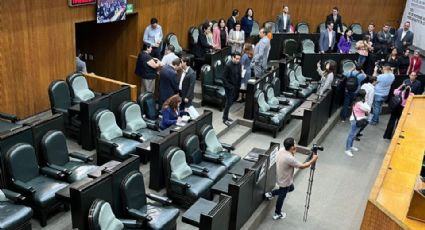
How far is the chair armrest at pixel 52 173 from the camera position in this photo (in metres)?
6.02

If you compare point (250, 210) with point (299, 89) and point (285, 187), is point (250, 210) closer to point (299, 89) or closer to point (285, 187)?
point (285, 187)

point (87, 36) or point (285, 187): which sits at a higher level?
point (87, 36)

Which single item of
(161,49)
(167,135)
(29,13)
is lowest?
(167,135)

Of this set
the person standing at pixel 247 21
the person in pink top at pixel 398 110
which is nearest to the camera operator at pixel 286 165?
the person in pink top at pixel 398 110

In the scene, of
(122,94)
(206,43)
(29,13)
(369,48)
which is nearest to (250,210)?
(122,94)

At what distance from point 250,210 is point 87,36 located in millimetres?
6815

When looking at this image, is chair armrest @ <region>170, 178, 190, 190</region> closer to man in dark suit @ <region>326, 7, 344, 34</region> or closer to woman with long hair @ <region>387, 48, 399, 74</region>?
woman with long hair @ <region>387, 48, 399, 74</region>

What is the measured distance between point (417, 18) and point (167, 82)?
9.29m

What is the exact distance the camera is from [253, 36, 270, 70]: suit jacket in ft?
34.7

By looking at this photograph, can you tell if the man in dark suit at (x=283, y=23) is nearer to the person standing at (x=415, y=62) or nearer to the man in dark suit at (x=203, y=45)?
the man in dark suit at (x=203, y=45)

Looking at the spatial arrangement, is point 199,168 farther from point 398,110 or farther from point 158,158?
point 398,110

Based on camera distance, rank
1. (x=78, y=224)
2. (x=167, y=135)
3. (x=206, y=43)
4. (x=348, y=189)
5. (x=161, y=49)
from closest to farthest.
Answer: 1. (x=78, y=224)
2. (x=167, y=135)
3. (x=348, y=189)
4. (x=161, y=49)
5. (x=206, y=43)

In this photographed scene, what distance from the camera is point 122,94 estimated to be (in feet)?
26.9

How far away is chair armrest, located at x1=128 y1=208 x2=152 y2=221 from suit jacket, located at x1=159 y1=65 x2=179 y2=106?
3.23m
